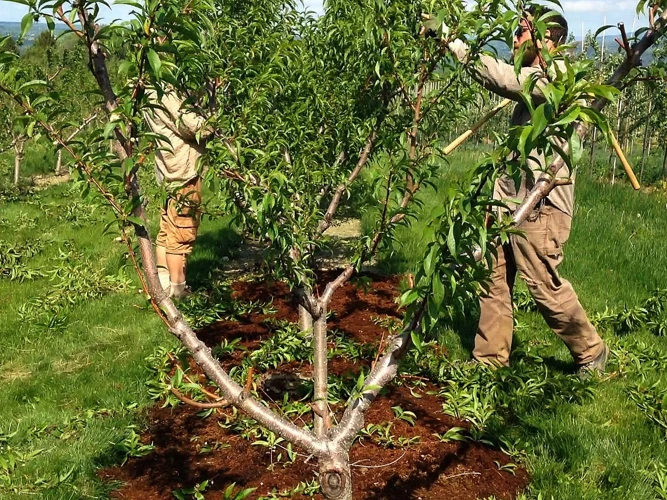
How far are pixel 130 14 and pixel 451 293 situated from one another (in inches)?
51.3

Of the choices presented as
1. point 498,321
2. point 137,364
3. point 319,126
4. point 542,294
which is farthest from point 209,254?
point 542,294

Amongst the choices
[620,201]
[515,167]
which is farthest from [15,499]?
[620,201]

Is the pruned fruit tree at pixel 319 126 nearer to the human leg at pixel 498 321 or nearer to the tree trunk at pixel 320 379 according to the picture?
the tree trunk at pixel 320 379

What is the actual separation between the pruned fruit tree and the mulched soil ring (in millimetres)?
349

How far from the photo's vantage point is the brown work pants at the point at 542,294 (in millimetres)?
4141

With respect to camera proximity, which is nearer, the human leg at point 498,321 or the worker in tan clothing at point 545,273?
the worker in tan clothing at point 545,273

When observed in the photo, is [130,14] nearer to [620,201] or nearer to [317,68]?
[317,68]

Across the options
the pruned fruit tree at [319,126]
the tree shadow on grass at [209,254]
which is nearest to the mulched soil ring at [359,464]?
the pruned fruit tree at [319,126]

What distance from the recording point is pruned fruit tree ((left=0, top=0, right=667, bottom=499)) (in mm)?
1824

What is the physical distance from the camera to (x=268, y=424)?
229cm

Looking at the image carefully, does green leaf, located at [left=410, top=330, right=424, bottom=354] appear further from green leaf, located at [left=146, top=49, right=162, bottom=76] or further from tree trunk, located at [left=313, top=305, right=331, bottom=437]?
green leaf, located at [left=146, top=49, right=162, bottom=76]

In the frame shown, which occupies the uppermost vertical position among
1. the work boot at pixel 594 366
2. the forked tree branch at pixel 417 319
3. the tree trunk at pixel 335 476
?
the forked tree branch at pixel 417 319

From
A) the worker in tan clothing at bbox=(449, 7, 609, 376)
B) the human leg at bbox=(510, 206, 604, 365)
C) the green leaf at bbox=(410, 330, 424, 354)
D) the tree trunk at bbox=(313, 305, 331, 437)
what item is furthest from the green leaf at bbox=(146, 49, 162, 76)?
the human leg at bbox=(510, 206, 604, 365)

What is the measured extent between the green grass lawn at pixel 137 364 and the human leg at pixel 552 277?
0.30m
